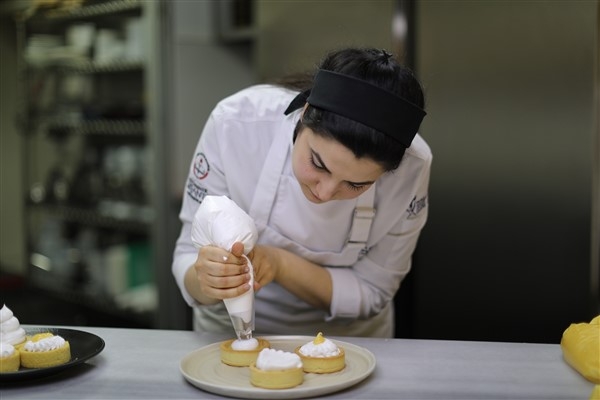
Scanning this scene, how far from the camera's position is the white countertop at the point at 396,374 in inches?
52.7

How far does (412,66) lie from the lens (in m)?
2.63

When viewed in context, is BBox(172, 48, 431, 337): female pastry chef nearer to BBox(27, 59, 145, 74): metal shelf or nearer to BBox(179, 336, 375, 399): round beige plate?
Answer: BBox(179, 336, 375, 399): round beige plate

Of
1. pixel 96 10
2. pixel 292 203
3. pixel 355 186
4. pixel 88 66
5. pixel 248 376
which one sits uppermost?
pixel 96 10

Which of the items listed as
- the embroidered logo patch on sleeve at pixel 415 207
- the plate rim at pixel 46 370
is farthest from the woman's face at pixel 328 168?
the plate rim at pixel 46 370

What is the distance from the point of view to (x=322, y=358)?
1.42m

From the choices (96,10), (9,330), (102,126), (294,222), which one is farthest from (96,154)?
(9,330)

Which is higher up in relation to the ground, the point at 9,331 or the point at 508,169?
the point at 508,169

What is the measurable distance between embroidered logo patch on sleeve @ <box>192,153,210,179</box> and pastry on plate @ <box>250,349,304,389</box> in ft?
2.16

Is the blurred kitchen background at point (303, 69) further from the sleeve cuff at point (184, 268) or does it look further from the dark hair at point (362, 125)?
the sleeve cuff at point (184, 268)

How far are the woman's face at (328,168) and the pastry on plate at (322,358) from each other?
0.30m

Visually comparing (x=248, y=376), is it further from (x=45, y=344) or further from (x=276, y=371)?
(x=45, y=344)

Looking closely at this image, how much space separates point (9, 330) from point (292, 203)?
73 centimetres

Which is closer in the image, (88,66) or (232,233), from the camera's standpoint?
(232,233)

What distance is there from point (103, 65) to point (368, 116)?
3186 millimetres
